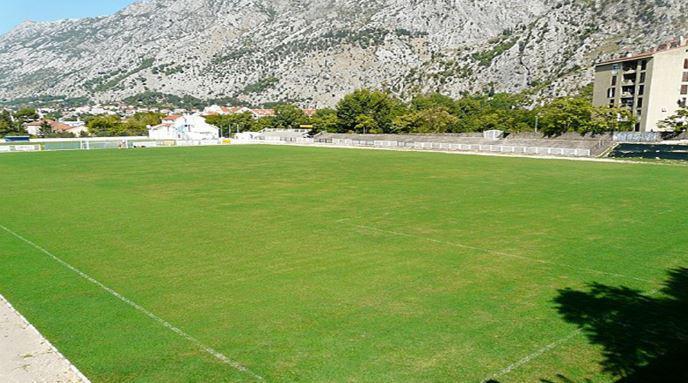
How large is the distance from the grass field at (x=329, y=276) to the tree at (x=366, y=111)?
80.1 metres

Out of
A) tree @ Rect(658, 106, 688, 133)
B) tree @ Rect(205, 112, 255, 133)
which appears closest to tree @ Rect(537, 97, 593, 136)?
tree @ Rect(658, 106, 688, 133)

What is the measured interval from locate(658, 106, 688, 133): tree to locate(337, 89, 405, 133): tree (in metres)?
50.6

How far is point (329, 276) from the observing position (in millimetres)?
11875

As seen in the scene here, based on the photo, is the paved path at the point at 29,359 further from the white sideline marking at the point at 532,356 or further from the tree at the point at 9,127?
the tree at the point at 9,127

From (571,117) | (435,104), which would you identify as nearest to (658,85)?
(571,117)

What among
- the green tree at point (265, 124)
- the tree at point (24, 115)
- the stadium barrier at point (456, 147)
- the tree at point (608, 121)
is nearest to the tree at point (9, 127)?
the tree at point (24, 115)

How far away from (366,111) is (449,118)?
20270mm

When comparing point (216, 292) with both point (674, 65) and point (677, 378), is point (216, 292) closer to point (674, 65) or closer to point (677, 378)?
point (677, 378)

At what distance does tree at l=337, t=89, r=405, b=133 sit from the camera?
105 m

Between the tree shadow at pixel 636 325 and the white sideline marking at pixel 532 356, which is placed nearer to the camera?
the white sideline marking at pixel 532 356

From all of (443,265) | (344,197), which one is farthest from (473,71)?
(443,265)

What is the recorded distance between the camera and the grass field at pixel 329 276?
7629mm

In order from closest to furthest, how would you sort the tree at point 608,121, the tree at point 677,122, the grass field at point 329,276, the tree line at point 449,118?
the grass field at point 329,276 → the tree at point 677,122 → the tree at point 608,121 → the tree line at point 449,118

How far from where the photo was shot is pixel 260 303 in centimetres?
1007
